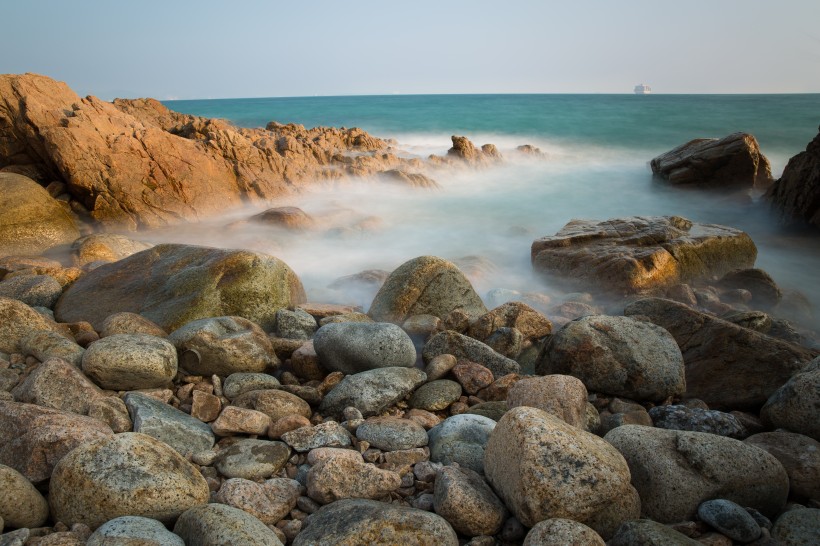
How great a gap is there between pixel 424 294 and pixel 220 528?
157 inches

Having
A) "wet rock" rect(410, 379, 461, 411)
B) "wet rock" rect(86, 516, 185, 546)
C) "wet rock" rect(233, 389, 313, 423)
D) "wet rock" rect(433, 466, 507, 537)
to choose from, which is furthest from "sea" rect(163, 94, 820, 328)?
"wet rock" rect(86, 516, 185, 546)

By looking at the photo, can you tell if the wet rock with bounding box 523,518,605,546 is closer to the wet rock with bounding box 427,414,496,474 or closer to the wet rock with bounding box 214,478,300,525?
the wet rock with bounding box 427,414,496,474

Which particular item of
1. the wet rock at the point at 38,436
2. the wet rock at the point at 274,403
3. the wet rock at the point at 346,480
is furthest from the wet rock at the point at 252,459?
the wet rock at the point at 38,436

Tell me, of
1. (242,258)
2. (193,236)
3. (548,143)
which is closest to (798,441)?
(242,258)

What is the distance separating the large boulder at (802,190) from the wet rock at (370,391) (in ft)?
35.3

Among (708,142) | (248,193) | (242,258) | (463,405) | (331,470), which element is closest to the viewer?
(331,470)

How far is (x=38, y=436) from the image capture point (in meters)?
3.07

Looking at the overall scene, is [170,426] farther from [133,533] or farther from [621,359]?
[621,359]

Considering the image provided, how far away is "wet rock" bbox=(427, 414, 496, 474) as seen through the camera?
135 inches

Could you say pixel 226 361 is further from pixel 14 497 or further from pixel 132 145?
pixel 132 145

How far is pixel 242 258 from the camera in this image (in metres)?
6.09

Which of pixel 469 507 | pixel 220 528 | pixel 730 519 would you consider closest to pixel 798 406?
pixel 730 519

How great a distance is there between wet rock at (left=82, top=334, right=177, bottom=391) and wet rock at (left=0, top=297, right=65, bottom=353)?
917 millimetres

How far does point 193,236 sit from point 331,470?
902 cm
